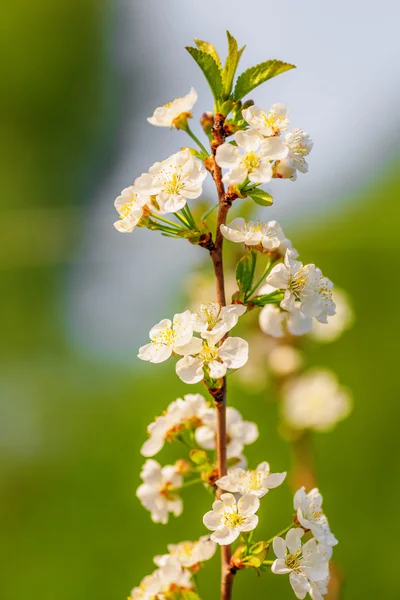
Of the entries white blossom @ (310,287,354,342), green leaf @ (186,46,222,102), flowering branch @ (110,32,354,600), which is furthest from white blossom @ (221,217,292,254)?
white blossom @ (310,287,354,342)

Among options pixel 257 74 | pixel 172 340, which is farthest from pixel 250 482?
pixel 257 74

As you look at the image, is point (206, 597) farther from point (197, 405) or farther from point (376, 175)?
point (376, 175)

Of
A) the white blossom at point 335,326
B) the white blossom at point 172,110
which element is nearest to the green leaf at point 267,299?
the white blossom at point 172,110

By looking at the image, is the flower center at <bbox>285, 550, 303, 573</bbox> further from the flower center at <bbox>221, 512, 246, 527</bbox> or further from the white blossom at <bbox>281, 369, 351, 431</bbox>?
the white blossom at <bbox>281, 369, 351, 431</bbox>

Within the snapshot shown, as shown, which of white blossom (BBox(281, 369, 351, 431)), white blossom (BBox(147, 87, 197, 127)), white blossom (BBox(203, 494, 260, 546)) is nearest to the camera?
white blossom (BBox(203, 494, 260, 546))

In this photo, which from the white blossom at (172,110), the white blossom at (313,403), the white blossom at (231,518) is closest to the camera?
the white blossom at (231,518)

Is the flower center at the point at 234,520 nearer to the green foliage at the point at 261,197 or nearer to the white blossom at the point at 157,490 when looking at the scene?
the white blossom at the point at 157,490
